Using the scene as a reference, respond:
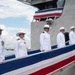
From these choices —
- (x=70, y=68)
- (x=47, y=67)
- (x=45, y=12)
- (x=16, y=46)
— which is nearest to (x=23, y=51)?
(x=16, y=46)

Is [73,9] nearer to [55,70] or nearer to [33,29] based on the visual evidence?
[33,29]

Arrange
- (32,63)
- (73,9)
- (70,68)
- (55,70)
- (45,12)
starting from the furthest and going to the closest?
(45,12)
(73,9)
(70,68)
(55,70)
(32,63)

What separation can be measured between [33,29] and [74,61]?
35.8ft

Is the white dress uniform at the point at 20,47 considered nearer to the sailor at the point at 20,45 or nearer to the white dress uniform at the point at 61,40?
the sailor at the point at 20,45

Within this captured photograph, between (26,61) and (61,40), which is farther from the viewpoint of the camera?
(61,40)

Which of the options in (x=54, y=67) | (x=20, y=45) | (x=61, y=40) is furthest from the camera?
(x=61, y=40)

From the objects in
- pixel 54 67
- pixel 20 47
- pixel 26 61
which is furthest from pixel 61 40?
pixel 26 61

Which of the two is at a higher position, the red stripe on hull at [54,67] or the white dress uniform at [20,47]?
the white dress uniform at [20,47]

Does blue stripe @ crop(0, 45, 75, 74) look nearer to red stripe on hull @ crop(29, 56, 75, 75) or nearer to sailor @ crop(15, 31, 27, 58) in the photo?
red stripe on hull @ crop(29, 56, 75, 75)

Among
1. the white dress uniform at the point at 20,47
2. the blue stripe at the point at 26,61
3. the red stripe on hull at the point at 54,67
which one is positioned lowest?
the red stripe on hull at the point at 54,67

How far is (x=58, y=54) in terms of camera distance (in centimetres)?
677

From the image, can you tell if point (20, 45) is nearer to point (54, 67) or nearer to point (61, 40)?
point (54, 67)

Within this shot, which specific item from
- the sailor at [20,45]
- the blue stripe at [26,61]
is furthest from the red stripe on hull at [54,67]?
the sailor at [20,45]

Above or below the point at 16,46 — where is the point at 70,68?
below
